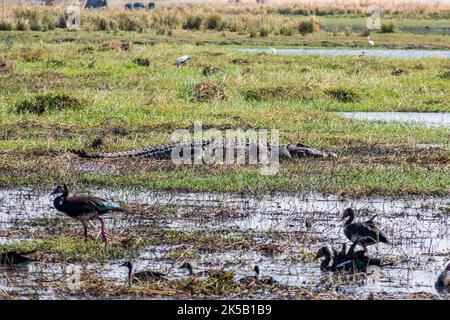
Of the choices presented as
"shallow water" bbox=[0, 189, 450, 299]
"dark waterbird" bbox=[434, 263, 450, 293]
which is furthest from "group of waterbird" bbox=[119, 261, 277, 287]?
"dark waterbird" bbox=[434, 263, 450, 293]

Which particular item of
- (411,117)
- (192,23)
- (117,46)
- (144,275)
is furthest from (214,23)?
(144,275)

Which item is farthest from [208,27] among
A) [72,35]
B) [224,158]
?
[224,158]

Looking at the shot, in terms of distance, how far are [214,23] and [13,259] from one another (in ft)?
101

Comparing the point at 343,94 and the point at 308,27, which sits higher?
the point at 343,94

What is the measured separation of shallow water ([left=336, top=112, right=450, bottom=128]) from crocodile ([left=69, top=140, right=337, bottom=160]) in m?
3.68

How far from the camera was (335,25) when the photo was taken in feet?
144

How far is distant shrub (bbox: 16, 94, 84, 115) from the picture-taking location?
15891mm

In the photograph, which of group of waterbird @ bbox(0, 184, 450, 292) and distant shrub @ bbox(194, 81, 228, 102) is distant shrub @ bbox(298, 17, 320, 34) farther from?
group of waterbird @ bbox(0, 184, 450, 292)

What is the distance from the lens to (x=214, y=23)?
3784cm

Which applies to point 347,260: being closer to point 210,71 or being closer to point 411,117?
point 411,117

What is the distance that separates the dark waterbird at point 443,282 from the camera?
735 centimetres

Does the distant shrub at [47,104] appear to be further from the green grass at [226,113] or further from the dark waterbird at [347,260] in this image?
the dark waterbird at [347,260]

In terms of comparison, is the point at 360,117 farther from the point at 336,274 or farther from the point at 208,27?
the point at 208,27

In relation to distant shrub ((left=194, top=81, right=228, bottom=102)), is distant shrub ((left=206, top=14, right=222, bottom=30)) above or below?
below
